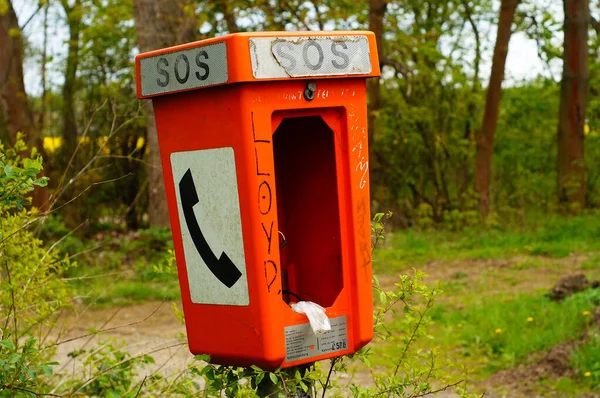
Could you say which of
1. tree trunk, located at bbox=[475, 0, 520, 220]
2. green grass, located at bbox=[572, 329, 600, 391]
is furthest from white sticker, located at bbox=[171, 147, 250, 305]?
tree trunk, located at bbox=[475, 0, 520, 220]

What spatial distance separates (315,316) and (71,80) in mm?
14430

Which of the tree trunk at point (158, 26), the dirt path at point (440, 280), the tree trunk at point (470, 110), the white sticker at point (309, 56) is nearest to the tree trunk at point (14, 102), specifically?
the tree trunk at point (158, 26)

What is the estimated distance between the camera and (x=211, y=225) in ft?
10.1

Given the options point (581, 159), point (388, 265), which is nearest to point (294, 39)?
point (388, 265)

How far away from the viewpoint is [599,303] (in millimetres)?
7066

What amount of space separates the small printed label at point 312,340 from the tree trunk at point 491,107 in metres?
11.4

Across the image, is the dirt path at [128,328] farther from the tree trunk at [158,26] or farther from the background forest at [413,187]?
the tree trunk at [158,26]

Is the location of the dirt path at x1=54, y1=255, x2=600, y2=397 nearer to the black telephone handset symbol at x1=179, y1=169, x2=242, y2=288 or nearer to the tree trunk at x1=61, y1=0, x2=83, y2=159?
the black telephone handset symbol at x1=179, y1=169, x2=242, y2=288

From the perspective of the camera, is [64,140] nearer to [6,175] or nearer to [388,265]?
[388,265]

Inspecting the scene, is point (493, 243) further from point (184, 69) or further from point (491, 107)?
point (184, 69)

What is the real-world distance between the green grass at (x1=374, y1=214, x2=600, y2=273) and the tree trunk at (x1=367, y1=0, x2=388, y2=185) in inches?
103

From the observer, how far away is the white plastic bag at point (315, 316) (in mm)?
3070

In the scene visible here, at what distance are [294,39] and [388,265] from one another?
8.06 m

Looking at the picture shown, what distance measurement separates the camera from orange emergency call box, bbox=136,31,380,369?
9.68 feet
